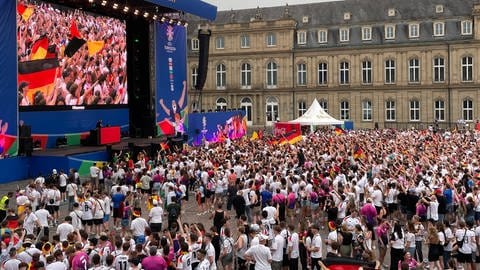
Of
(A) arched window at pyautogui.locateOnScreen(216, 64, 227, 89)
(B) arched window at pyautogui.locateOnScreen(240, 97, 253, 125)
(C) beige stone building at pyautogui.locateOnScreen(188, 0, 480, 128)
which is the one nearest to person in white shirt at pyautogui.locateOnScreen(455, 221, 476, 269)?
(C) beige stone building at pyautogui.locateOnScreen(188, 0, 480, 128)

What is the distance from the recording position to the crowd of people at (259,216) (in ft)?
37.6

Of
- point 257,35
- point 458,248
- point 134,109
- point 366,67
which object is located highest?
point 257,35

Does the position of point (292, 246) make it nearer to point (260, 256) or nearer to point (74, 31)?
point (260, 256)

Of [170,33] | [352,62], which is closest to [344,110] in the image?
[352,62]

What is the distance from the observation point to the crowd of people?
1145cm

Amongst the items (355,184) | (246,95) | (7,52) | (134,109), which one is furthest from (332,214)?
(246,95)

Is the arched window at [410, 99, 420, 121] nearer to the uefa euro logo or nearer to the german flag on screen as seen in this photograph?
the uefa euro logo

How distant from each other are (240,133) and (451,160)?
94.5ft

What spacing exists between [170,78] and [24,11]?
14247 mm

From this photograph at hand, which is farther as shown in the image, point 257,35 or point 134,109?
point 257,35

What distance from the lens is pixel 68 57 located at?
32844mm

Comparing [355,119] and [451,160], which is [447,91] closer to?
[355,119]

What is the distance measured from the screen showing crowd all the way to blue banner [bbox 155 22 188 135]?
8.43 feet

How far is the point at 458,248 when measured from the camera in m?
13.1
